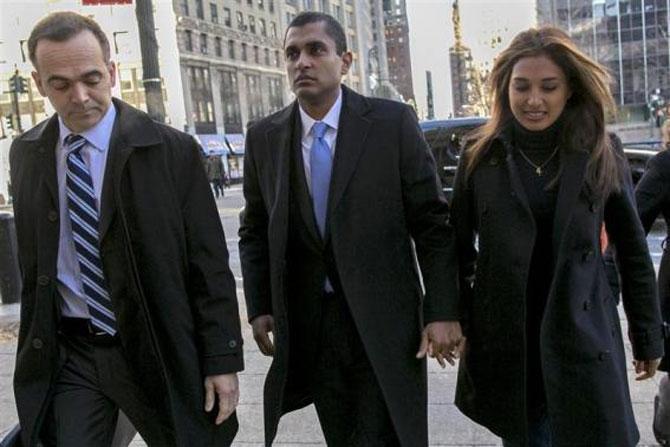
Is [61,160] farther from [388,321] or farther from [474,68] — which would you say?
[474,68]

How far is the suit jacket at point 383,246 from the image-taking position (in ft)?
8.45

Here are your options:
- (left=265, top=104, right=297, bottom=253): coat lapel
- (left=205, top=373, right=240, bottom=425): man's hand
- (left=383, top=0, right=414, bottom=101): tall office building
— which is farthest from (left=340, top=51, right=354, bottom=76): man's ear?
(left=383, top=0, right=414, bottom=101): tall office building

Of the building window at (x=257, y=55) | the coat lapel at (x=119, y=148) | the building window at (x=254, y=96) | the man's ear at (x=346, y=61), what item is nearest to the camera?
the coat lapel at (x=119, y=148)

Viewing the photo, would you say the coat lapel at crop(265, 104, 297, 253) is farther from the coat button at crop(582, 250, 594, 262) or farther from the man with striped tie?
the coat button at crop(582, 250, 594, 262)

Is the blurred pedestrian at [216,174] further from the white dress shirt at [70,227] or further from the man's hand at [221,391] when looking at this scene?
the man's hand at [221,391]

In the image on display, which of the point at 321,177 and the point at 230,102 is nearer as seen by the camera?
the point at 321,177

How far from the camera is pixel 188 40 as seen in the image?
5966 cm

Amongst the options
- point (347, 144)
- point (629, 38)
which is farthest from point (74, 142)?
point (629, 38)

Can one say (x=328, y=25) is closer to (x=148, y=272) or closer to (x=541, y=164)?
(x=541, y=164)

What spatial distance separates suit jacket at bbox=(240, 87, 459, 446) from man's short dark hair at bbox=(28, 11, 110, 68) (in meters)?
0.79

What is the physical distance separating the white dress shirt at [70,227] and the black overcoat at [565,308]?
1.40 m

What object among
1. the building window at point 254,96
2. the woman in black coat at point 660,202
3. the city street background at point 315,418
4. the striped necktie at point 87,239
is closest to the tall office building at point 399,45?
the building window at point 254,96

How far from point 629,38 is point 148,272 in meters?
68.7

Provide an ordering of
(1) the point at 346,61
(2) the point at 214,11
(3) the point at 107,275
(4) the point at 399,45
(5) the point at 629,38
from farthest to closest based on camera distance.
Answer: (4) the point at 399,45 < (2) the point at 214,11 < (5) the point at 629,38 < (1) the point at 346,61 < (3) the point at 107,275
